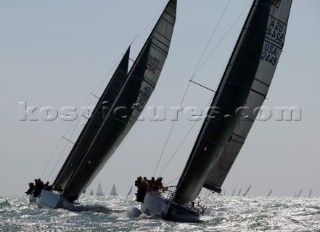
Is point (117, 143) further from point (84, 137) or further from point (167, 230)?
point (167, 230)

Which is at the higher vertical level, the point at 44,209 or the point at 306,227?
the point at 306,227

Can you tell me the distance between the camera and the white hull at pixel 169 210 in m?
28.7

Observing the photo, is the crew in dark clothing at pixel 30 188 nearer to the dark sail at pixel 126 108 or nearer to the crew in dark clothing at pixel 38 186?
the crew in dark clothing at pixel 38 186

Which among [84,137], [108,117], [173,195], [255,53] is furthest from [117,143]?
[255,53]

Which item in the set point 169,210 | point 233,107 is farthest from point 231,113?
point 169,210

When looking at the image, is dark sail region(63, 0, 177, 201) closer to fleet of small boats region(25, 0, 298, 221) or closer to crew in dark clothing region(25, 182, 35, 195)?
fleet of small boats region(25, 0, 298, 221)

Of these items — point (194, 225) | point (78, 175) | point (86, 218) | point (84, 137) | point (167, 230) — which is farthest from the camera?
point (84, 137)

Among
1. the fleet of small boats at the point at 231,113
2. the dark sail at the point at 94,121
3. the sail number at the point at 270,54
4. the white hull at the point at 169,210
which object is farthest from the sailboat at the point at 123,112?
the sail number at the point at 270,54

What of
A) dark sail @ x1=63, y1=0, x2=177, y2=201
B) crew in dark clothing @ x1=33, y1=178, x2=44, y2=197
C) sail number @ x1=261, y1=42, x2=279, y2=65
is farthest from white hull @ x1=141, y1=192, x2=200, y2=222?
crew in dark clothing @ x1=33, y1=178, x2=44, y2=197

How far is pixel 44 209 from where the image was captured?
121ft

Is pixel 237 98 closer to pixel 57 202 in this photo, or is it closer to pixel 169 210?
pixel 169 210

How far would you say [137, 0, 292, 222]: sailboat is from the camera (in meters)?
29.2

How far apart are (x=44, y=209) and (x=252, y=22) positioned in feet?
47.1

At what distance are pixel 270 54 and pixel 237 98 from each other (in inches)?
91.4
